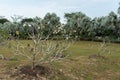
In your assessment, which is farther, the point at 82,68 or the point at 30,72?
the point at 82,68

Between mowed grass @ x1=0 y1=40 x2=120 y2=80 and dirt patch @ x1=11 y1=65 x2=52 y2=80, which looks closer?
dirt patch @ x1=11 y1=65 x2=52 y2=80

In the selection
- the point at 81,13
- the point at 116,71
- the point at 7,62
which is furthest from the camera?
the point at 81,13

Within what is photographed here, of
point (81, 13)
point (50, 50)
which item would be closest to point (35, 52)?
point (50, 50)

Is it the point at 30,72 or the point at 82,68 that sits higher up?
the point at 30,72

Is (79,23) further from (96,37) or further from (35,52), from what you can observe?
(35,52)

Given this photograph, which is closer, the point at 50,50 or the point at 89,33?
the point at 50,50

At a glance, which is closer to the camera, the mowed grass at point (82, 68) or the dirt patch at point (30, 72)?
the dirt patch at point (30, 72)

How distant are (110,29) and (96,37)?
2.55m

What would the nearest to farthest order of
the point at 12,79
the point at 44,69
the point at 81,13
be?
the point at 12,79 → the point at 44,69 → the point at 81,13

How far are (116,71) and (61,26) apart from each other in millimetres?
4880

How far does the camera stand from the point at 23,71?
1723 cm

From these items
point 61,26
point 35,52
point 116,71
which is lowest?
point 116,71

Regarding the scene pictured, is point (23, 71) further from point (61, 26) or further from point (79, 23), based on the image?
point (79, 23)

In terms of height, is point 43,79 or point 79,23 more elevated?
point 79,23
